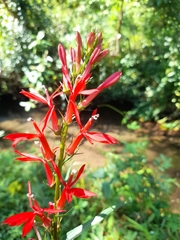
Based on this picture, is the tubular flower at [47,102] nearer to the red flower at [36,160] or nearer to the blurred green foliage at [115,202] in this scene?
the red flower at [36,160]

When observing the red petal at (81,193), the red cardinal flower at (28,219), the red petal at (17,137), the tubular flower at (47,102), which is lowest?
the red cardinal flower at (28,219)

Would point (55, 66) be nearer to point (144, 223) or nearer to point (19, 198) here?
point (19, 198)

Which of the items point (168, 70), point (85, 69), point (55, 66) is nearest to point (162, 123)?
point (168, 70)

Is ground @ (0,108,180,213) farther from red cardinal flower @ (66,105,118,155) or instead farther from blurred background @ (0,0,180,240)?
red cardinal flower @ (66,105,118,155)

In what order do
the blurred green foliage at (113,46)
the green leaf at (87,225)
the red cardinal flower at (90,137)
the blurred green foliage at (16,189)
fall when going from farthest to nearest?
the blurred green foliage at (113,46) < the blurred green foliage at (16,189) < the green leaf at (87,225) < the red cardinal flower at (90,137)

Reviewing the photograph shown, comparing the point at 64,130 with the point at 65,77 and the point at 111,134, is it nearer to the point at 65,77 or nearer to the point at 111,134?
the point at 65,77

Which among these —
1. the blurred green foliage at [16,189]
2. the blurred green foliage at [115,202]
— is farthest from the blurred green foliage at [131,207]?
the blurred green foliage at [16,189]
